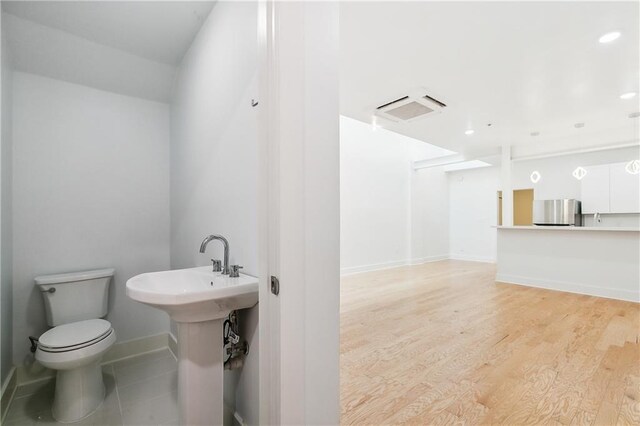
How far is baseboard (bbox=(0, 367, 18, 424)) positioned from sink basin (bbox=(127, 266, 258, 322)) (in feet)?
4.08

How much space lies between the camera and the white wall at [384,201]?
219 inches

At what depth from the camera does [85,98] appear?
226 cm

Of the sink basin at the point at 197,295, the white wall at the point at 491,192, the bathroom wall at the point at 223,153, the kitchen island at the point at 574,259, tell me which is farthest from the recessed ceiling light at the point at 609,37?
the white wall at the point at 491,192

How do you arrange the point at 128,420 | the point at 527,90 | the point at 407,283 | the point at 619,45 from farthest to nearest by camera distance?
1. the point at 407,283
2. the point at 527,90
3. the point at 619,45
4. the point at 128,420

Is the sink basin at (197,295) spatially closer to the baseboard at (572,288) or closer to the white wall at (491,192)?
the baseboard at (572,288)

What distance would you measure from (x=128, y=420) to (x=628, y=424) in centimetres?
268

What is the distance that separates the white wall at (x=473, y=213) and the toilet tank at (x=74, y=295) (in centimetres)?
773

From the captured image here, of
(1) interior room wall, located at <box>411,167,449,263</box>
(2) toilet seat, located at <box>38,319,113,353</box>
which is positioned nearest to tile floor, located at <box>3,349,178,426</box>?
(2) toilet seat, located at <box>38,319,113,353</box>

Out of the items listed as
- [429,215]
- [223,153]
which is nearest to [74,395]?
[223,153]

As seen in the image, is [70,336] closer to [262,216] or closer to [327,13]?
[262,216]

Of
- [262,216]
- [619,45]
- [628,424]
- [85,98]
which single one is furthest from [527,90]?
[85,98]

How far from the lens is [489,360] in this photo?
2141 mm

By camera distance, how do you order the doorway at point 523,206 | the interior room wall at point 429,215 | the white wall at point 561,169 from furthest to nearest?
the doorway at point 523,206
the interior room wall at point 429,215
the white wall at point 561,169

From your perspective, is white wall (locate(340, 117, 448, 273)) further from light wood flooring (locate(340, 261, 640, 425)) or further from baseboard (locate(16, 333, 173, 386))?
baseboard (locate(16, 333, 173, 386))
